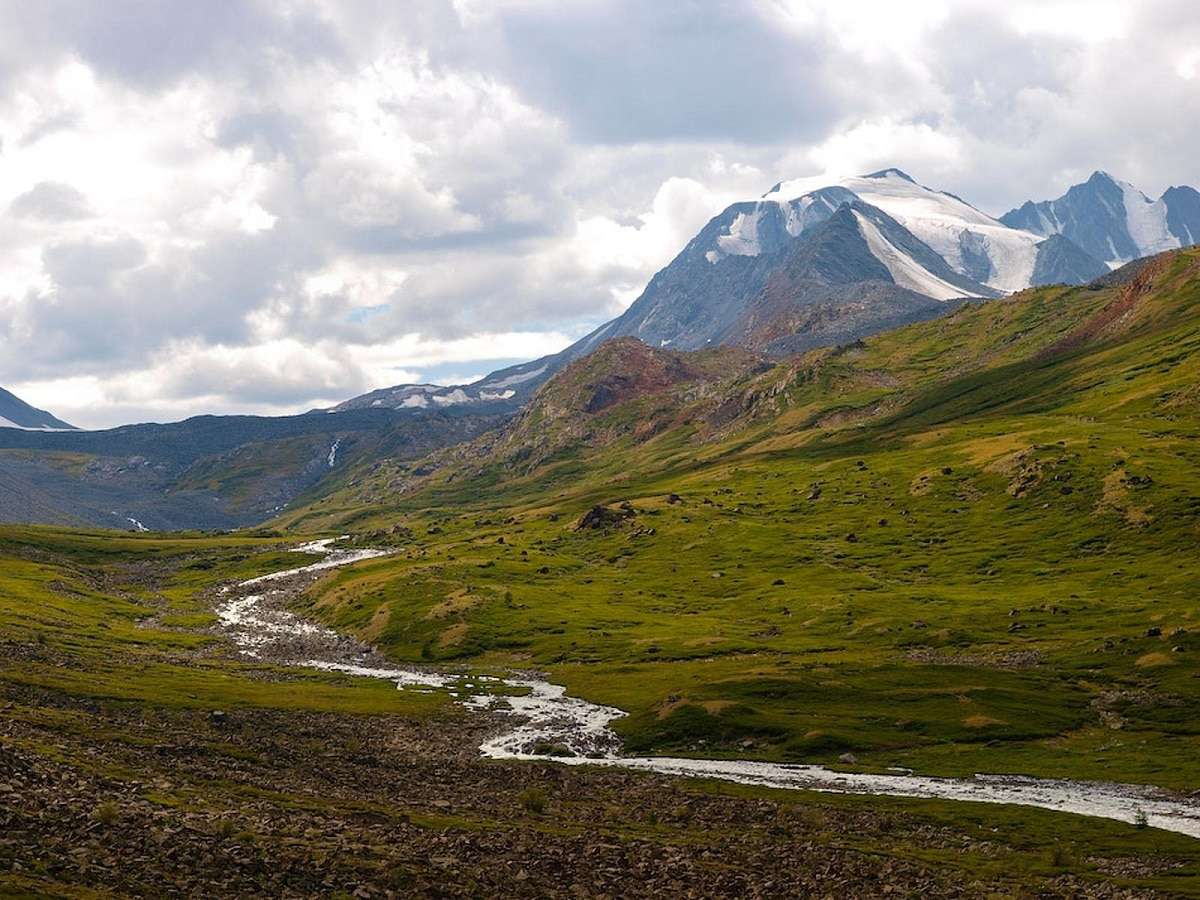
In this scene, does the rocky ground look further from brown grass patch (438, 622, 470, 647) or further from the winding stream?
brown grass patch (438, 622, 470, 647)

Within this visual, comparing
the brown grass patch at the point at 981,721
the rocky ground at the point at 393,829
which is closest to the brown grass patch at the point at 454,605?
the rocky ground at the point at 393,829

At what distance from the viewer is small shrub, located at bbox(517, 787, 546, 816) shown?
214ft

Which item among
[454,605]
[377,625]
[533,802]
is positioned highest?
[454,605]

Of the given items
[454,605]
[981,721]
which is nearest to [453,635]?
[454,605]

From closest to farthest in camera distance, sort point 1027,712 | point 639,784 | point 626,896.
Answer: point 626,896 → point 639,784 → point 1027,712

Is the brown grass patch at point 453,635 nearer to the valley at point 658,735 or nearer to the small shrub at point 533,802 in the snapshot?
the valley at point 658,735

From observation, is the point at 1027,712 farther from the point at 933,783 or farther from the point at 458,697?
the point at 458,697

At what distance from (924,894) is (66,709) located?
63548 mm

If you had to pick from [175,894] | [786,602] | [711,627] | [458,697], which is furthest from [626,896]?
[786,602]

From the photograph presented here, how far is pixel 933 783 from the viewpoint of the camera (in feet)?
270

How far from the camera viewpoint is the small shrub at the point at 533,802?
65375 millimetres

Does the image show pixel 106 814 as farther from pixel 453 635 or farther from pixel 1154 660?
pixel 453 635

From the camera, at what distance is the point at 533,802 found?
65.9m

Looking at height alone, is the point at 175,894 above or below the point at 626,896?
above
